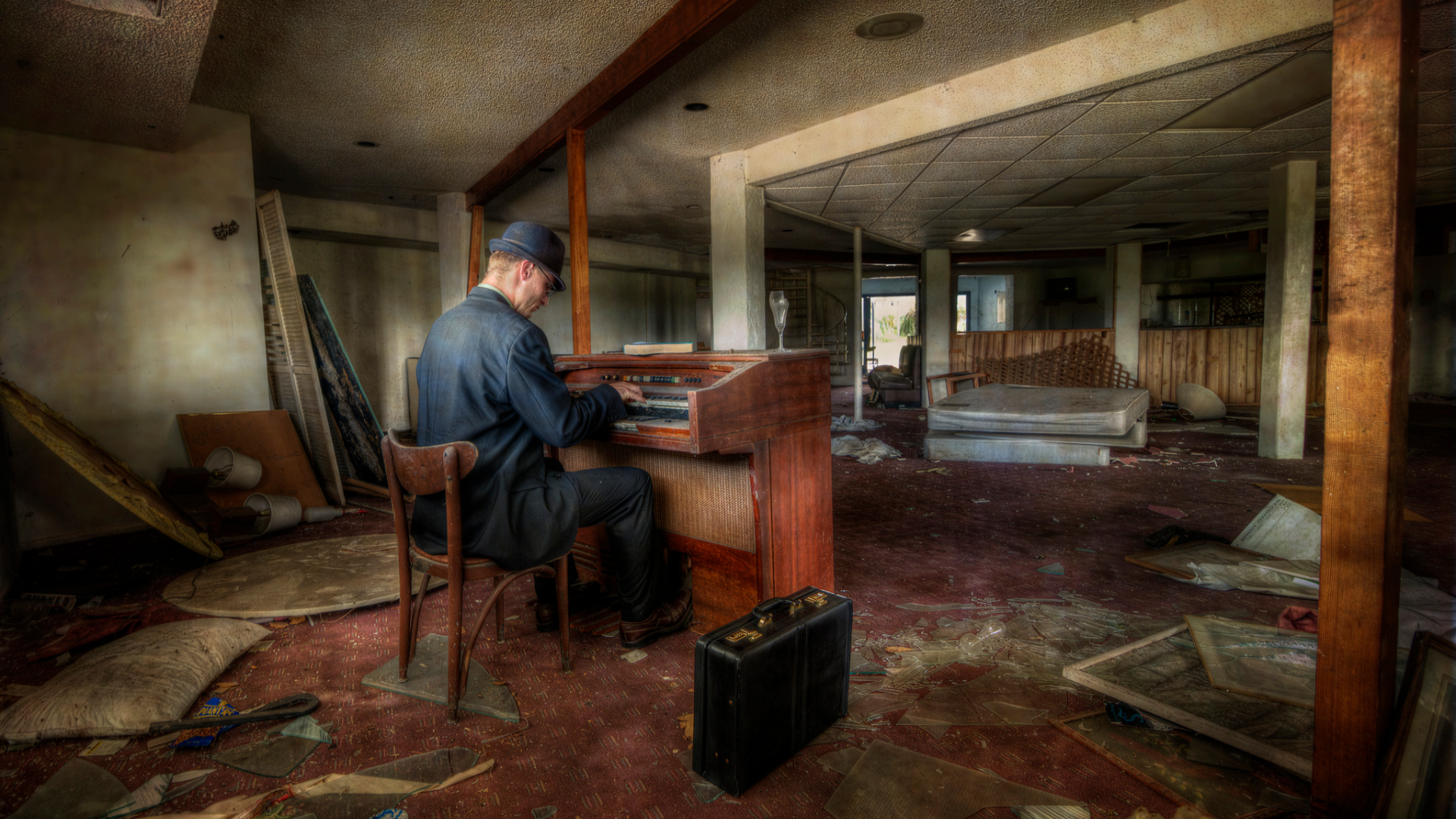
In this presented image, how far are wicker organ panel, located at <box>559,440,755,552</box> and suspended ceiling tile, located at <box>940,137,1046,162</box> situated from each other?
3648 mm

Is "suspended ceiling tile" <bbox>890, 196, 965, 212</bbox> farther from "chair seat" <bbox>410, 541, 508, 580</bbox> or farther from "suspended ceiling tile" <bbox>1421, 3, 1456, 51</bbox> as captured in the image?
"chair seat" <bbox>410, 541, 508, 580</bbox>

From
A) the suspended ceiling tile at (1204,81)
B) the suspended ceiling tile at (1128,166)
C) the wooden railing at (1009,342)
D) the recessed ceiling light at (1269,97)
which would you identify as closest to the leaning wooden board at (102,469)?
the suspended ceiling tile at (1204,81)

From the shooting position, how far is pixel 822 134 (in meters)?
5.32

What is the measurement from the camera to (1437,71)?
3.91 m

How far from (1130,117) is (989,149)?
3.11 ft

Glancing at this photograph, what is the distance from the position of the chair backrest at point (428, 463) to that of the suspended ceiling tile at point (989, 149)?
173 inches

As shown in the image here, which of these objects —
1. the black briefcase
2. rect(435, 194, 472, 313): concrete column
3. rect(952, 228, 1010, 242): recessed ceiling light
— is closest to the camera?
the black briefcase

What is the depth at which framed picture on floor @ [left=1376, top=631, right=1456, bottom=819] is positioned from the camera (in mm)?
1169

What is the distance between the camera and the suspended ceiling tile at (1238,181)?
609cm

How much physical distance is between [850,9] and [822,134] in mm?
1830

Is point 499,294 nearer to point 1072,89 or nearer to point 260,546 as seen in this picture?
point 260,546

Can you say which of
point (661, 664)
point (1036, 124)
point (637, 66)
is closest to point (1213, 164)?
point (1036, 124)

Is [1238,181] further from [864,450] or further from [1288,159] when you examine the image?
[864,450]

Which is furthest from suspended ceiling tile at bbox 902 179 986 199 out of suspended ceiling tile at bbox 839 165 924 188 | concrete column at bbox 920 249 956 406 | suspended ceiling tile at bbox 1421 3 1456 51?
concrete column at bbox 920 249 956 406
